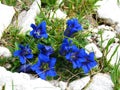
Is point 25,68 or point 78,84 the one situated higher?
point 25,68

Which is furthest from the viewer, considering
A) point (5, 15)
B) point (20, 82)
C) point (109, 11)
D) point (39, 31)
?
point (109, 11)

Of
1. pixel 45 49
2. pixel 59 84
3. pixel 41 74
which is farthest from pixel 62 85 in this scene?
pixel 45 49

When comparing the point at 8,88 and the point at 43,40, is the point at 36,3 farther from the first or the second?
the point at 8,88

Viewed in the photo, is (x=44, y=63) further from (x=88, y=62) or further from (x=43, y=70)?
(x=88, y=62)

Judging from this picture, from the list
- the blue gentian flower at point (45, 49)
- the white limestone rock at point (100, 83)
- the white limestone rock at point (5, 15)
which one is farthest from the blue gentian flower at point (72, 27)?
the white limestone rock at point (5, 15)

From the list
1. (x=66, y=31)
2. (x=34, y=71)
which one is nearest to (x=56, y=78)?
(x=34, y=71)

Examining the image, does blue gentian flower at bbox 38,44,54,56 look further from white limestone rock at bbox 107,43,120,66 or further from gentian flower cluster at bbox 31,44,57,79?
white limestone rock at bbox 107,43,120,66

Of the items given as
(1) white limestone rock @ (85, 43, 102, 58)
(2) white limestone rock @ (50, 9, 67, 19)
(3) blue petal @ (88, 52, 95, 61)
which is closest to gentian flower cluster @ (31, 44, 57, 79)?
(3) blue petal @ (88, 52, 95, 61)
